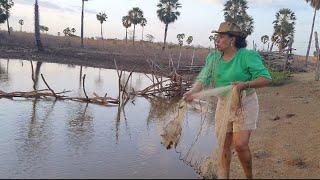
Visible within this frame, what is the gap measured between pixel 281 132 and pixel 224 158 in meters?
5.44

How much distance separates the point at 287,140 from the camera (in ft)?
30.1

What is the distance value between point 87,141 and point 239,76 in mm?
4688

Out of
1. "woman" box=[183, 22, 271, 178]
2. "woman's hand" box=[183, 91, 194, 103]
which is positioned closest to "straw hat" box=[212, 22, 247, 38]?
"woman" box=[183, 22, 271, 178]

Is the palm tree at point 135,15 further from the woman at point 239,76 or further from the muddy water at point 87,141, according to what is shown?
the woman at point 239,76

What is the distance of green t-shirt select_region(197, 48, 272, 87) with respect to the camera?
4725 mm

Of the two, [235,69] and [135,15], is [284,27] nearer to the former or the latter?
[135,15]

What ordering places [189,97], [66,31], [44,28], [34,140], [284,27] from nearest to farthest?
[189,97], [34,140], [284,27], [66,31], [44,28]

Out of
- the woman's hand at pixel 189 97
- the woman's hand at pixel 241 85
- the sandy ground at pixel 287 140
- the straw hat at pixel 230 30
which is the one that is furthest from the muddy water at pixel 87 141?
the straw hat at pixel 230 30

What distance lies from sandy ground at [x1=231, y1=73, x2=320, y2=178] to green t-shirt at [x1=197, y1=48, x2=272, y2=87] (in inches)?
58.9

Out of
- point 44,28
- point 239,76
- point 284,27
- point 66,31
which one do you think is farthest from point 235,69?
point 44,28

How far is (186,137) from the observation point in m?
9.98

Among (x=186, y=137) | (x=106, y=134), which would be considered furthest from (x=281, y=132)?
(x=106, y=134)

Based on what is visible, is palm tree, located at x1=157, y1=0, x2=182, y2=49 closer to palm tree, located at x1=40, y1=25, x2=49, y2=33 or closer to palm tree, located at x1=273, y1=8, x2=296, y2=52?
palm tree, located at x1=273, y1=8, x2=296, y2=52

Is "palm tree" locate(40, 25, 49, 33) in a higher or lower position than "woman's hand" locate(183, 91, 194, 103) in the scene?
lower
